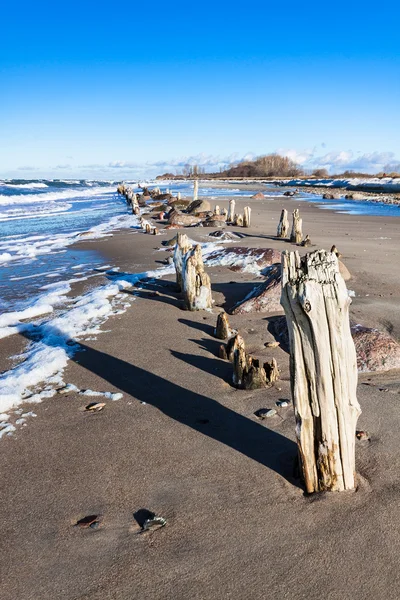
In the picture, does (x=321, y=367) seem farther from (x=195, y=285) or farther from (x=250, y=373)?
(x=195, y=285)

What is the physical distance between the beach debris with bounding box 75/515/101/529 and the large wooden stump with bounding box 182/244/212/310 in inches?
198

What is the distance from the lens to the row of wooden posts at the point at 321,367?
117 inches

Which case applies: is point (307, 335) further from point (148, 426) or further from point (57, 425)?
point (57, 425)

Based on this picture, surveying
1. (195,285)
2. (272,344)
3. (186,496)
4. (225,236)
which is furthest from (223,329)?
(225,236)

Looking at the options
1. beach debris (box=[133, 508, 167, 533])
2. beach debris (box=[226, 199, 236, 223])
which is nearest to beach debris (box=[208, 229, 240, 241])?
beach debris (box=[226, 199, 236, 223])

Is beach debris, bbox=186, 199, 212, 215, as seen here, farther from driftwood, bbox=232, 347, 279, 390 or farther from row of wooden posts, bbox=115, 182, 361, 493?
row of wooden posts, bbox=115, 182, 361, 493

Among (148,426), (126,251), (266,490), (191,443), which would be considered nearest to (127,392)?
(148,426)

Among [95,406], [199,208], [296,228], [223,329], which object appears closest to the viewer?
[95,406]

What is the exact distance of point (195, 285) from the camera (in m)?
8.00

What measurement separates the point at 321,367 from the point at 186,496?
135cm

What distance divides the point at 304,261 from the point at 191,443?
1989 mm

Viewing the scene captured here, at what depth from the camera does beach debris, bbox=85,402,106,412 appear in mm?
4720

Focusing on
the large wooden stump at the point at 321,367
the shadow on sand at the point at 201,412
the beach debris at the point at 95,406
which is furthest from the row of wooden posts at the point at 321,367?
the beach debris at the point at 95,406

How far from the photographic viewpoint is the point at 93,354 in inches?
244
